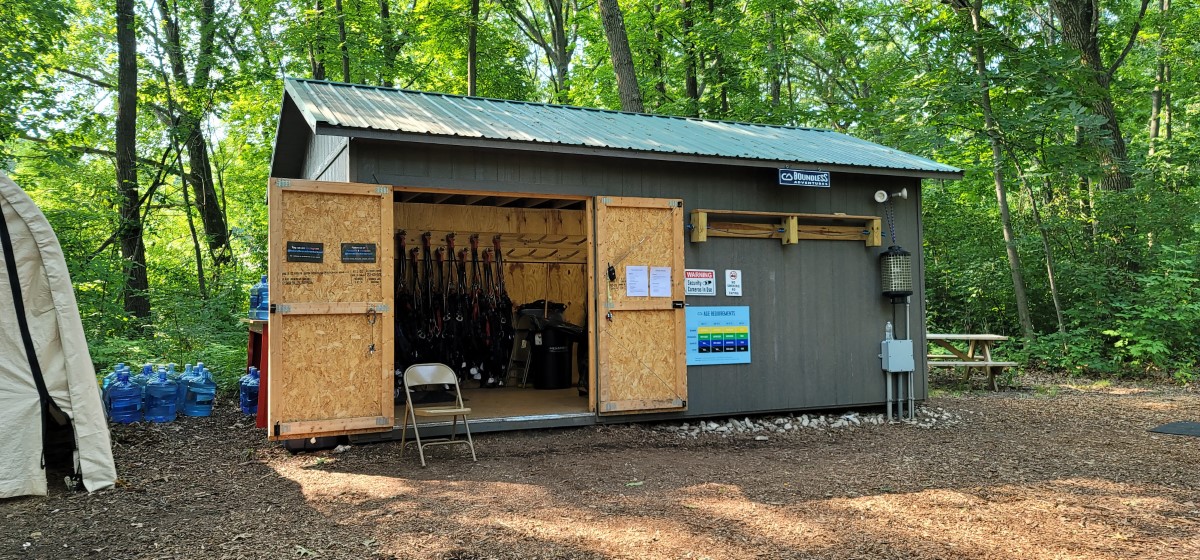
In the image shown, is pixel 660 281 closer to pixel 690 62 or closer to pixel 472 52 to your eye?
pixel 472 52

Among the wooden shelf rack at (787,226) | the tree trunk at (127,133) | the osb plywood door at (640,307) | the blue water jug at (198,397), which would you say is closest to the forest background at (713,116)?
the tree trunk at (127,133)

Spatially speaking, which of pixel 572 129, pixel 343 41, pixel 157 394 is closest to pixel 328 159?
pixel 572 129

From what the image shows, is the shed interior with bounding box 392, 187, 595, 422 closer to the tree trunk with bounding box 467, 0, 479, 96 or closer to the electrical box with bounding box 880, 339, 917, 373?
the electrical box with bounding box 880, 339, 917, 373

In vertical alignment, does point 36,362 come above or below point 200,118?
below

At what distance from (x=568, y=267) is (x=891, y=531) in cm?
646

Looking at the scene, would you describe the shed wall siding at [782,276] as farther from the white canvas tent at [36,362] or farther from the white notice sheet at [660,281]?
the white canvas tent at [36,362]

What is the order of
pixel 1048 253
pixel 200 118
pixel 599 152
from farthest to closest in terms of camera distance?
pixel 200 118 < pixel 1048 253 < pixel 599 152

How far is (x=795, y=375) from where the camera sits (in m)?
7.55

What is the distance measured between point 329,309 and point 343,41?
11253 mm

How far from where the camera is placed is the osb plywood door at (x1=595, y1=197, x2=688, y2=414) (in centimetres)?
676

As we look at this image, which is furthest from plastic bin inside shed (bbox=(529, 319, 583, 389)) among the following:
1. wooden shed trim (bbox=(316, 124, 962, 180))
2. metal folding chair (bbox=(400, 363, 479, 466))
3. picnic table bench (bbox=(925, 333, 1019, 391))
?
picnic table bench (bbox=(925, 333, 1019, 391))

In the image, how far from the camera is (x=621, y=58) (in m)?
13.0

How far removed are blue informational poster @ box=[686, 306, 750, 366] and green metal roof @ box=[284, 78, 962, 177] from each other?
1436 mm

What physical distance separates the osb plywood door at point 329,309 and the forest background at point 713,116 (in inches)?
153
